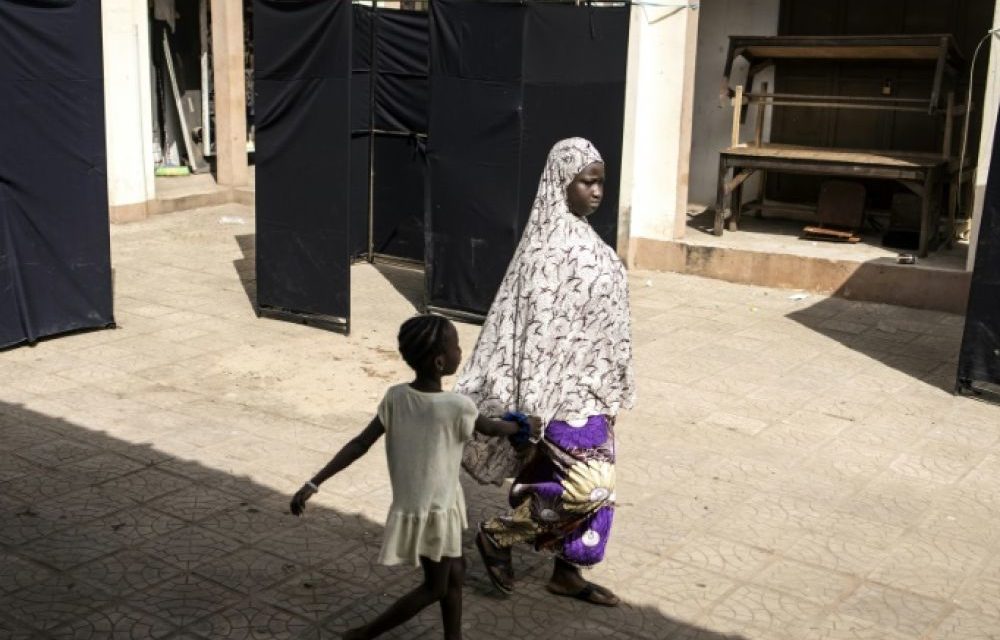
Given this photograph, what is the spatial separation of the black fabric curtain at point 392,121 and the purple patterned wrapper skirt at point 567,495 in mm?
6708

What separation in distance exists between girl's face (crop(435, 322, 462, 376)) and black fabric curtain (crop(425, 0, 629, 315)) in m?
5.22

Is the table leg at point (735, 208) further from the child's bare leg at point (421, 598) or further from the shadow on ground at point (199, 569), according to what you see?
the child's bare leg at point (421, 598)

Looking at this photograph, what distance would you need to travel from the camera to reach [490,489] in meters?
5.96

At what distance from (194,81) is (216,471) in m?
→ 12.6

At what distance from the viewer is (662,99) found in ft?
38.3

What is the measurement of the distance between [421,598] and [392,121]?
25.5ft

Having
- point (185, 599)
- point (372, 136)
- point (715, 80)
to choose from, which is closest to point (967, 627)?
point (185, 599)

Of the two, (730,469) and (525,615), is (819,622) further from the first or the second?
(730,469)

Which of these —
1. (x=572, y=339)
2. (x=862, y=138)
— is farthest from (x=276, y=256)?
(x=862, y=138)

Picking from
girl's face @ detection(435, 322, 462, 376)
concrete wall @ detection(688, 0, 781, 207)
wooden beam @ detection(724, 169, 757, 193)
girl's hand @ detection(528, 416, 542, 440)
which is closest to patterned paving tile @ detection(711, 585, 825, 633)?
girl's hand @ detection(528, 416, 542, 440)

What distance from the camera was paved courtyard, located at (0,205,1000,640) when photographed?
4676mm

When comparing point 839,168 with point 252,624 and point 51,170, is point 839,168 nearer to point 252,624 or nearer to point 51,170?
point 51,170

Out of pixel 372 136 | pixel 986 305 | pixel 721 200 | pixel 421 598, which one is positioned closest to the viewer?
pixel 421 598

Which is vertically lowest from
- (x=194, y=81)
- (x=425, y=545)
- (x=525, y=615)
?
(x=525, y=615)
